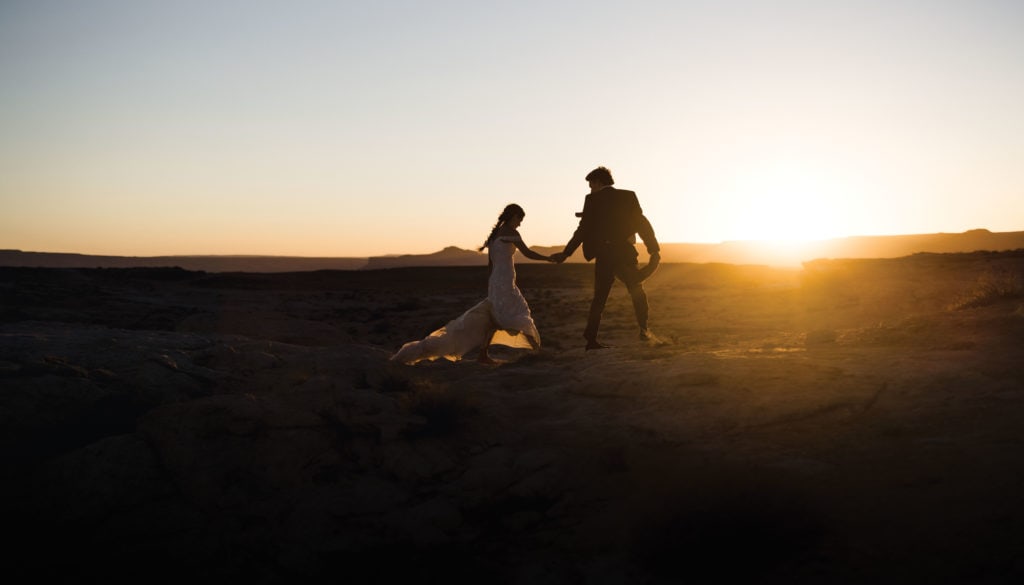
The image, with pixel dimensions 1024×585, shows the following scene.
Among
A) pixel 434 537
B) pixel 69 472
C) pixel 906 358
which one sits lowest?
pixel 434 537

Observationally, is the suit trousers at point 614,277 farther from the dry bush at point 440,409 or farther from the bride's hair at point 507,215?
the dry bush at point 440,409

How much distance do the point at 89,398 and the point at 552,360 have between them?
436 centimetres

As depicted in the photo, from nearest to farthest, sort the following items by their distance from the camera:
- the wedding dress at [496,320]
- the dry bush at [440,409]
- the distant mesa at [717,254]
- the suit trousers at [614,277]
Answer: the dry bush at [440,409] → the wedding dress at [496,320] → the suit trousers at [614,277] → the distant mesa at [717,254]

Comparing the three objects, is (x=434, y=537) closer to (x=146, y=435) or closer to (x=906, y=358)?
(x=146, y=435)

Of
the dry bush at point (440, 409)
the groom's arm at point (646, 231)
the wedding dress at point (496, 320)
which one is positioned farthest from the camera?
the groom's arm at point (646, 231)

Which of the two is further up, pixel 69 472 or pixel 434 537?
pixel 69 472

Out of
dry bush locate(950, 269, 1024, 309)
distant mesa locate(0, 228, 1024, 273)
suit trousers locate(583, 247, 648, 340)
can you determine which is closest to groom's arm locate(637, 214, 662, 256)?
suit trousers locate(583, 247, 648, 340)

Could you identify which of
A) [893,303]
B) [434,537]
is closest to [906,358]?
[434,537]

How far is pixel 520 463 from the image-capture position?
5312mm

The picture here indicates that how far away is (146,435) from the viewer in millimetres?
5441

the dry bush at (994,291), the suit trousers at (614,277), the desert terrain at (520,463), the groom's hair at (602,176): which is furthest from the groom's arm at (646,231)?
the dry bush at (994,291)

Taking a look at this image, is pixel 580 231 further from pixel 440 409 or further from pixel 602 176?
pixel 440 409

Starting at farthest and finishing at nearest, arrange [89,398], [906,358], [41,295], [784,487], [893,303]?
[41,295] < [893,303] < [906,358] < [89,398] < [784,487]

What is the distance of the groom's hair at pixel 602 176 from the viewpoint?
32.7 feet
